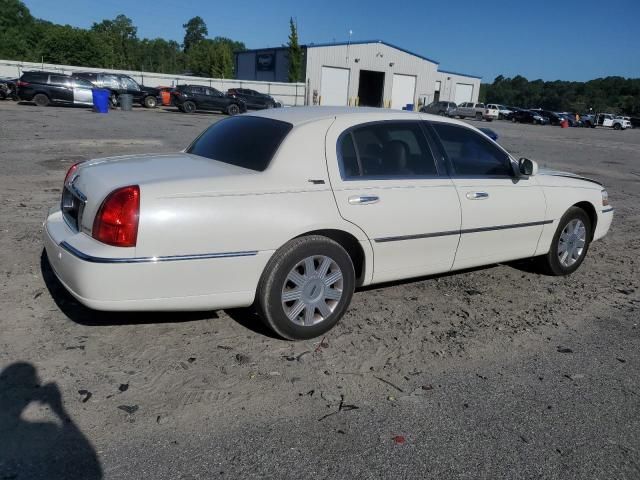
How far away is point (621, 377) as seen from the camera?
141 inches

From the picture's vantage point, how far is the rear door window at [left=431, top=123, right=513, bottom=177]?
4590 mm

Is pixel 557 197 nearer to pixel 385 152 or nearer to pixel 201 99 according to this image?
pixel 385 152

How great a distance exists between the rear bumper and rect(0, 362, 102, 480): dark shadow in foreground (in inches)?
22.6

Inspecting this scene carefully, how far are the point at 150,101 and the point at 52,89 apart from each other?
704 cm

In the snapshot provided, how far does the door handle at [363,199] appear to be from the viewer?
382cm

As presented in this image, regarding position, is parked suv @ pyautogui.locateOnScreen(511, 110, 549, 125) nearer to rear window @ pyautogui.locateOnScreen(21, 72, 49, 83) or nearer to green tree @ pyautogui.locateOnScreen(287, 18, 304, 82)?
green tree @ pyautogui.locateOnScreen(287, 18, 304, 82)

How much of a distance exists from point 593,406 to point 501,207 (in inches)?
76.8

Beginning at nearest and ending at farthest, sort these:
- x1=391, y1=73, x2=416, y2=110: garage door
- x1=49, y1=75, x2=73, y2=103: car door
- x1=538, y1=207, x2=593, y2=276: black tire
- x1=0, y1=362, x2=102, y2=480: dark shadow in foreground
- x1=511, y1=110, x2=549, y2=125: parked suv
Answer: x1=0, y1=362, x2=102, y2=480: dark shadow in foreground
x1=538, y1=207, x2=593, y2=276: black tire
x1=49, y1=75, x2=73, y2=103: car door
x1=391, y1=73, x2=416, y2=110: garage door
x1=511, y1=110, x2=549, y2=125: parked suv

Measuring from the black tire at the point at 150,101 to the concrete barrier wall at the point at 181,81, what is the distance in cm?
803

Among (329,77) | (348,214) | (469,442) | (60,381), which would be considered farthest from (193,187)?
(329,77)

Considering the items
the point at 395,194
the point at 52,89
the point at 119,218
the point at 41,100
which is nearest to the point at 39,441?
the point at 119,218

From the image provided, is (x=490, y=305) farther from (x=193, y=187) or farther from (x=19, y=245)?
(x=19, y=245)

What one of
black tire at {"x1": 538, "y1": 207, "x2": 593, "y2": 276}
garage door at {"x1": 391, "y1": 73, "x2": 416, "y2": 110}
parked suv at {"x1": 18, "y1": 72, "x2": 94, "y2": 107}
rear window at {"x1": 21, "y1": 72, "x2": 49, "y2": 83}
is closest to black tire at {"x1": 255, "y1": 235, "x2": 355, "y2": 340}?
black tire at {"x1": 538, "y1": 207, "x2": 593, "y2": 276}

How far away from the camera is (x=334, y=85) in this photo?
51719 mm
